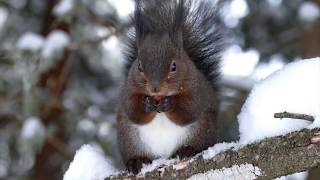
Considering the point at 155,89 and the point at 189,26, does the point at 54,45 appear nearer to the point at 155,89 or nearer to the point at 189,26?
the point at 189,26

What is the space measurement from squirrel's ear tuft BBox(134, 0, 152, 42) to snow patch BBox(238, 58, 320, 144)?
0.59m

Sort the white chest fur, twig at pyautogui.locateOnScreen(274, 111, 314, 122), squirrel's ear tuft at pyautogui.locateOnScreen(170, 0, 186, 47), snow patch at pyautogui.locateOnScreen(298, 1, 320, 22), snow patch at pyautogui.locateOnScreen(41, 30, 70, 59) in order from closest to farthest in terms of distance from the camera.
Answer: twig at pyautogui.locateOnScreen(274, 111, 314, 122)
the white chest fur
squirrel's ear tuft at pyautogui.locateOnScreen(170, 0, 186, 47)
snow patch at pyautogui.locateOnScreen(41, 30, 70, 59)
snow patch at pyautogui.locateOnScreen(298, 1, 320, 22)

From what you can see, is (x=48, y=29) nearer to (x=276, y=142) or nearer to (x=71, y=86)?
(x=71, y=86)

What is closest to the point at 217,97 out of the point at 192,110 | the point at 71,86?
the point at 192,110

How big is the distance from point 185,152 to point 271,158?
1.38 feet

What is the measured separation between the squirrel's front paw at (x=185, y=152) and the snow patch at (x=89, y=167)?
0.23 m

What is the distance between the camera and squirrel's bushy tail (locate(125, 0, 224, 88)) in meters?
2.36

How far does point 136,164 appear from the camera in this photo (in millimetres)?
2141

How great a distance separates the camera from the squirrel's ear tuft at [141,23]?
231 cm

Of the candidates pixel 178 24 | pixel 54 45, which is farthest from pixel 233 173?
pixel 54 45

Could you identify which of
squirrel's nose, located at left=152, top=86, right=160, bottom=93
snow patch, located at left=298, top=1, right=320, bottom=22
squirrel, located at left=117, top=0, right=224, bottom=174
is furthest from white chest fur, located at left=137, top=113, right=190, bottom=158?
snow patch, located at left=298, top=1, right=320, bottom=22

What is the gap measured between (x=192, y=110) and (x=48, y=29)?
2.39 meters

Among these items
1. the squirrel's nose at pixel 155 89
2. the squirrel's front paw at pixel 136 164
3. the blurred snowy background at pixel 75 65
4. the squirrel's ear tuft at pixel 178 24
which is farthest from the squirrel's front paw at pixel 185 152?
the blurred snowy background at pixel 75 65

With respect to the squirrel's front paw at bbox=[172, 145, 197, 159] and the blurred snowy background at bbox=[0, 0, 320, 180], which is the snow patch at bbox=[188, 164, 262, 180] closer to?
the squirrel's front paw at bbox=[172, 145, 197, 159]
